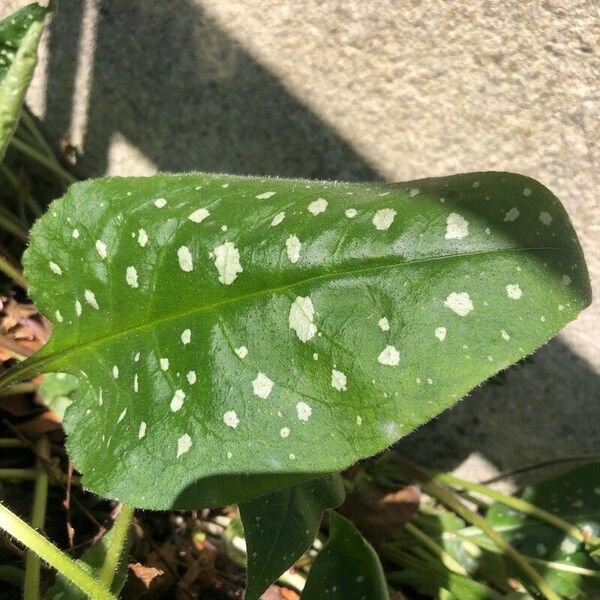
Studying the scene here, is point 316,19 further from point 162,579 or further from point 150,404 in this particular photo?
point 162,579

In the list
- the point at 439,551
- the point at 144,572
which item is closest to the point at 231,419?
the point at 144,572

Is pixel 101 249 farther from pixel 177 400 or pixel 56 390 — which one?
pixel 56 390

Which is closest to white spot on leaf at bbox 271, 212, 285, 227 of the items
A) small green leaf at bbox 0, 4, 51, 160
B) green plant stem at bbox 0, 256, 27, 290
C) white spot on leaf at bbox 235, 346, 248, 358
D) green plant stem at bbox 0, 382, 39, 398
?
white spot on leaf at bbox 235, 346, 248, 358

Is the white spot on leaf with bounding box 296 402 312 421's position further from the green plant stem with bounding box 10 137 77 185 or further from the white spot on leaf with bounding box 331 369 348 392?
the green plant stem with bounding box 10 137 77 185

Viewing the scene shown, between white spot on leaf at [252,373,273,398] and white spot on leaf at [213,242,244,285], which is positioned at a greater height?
white spot on leaf at [213,242,244,285]

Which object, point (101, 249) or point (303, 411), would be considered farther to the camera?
point (101, 249)
